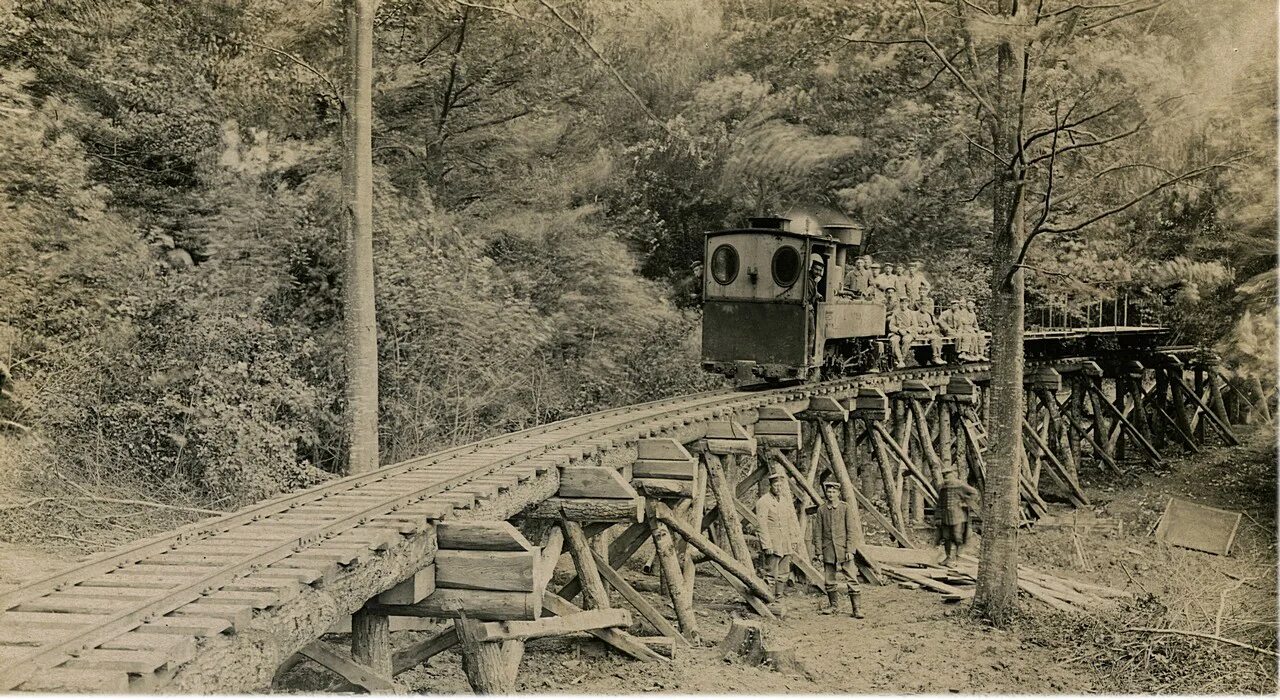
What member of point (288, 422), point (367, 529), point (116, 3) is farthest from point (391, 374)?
point (367, 529)

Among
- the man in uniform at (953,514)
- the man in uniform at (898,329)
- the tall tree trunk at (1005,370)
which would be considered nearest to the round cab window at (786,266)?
the man in uniform at (953,514)

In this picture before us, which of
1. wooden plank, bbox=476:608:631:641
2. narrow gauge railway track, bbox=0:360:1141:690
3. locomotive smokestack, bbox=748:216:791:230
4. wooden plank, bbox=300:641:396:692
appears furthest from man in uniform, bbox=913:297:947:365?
wooden plank, bbox=300:641:396:692

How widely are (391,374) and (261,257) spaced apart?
83.2 inches

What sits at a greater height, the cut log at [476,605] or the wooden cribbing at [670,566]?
the cut log at [476,605]

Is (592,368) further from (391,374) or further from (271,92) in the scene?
(271,92)

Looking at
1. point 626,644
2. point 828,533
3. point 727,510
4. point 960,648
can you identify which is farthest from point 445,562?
point 828,533

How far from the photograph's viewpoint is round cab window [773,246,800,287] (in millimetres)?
12109

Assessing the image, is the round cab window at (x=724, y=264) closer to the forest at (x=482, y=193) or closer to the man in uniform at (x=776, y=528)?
the forest at (x=482, y=193)

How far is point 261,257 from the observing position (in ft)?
40.0

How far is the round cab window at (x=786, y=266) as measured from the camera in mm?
12109

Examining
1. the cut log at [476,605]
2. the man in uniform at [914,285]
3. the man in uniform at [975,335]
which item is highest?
the man in uniform at [914,285]

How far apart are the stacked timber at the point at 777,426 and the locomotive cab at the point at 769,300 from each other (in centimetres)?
193

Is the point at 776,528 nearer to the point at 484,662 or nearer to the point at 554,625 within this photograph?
the point at 554,625

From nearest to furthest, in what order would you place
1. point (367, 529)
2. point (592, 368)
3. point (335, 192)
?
point (367, 529)
point (335, 192)
point (592, 368)
